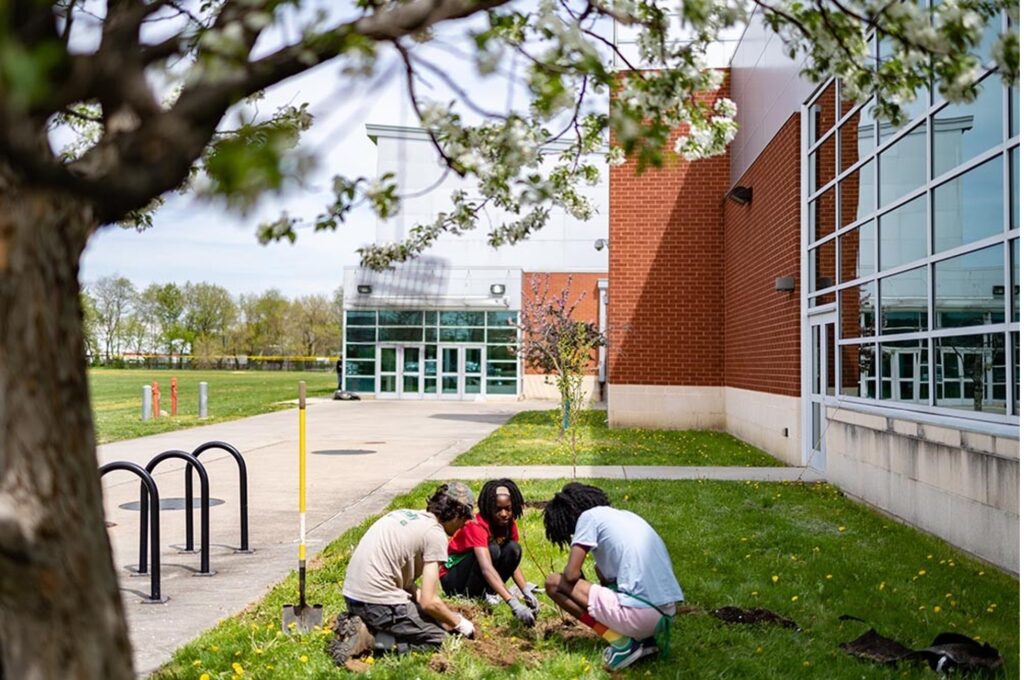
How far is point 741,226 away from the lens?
773 inches

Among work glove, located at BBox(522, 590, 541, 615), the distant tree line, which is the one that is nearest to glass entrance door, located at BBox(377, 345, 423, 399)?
work glove, located at BBox(522, 590, 541, 615)

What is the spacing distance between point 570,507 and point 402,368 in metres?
39.2

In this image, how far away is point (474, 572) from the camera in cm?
707

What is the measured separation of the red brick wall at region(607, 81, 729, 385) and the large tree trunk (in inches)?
775

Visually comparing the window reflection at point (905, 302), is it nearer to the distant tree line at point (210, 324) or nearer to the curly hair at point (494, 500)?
the curly hair at point (494, 500)

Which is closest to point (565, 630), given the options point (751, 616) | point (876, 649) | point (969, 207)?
point (751, 616)

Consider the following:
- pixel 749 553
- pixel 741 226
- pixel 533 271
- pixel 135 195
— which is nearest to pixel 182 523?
pixel 749 553

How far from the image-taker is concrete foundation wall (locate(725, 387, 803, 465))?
49.1ft

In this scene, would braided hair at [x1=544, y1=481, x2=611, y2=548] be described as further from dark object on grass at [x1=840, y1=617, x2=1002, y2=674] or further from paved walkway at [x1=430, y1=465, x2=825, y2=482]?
paved walkway at [x1=430, y1=465, x2=825, y2=482]

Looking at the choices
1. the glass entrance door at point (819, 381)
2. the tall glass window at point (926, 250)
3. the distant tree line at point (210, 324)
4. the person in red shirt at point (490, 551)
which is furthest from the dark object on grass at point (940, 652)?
the distant tree line at point (210, 324)

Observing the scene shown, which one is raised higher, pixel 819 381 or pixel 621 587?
pixel 819 381

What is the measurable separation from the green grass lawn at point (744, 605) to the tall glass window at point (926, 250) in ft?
4.59

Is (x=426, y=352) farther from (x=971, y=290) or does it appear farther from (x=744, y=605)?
(x=744, y=605)

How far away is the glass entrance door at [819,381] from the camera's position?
44.2ft
